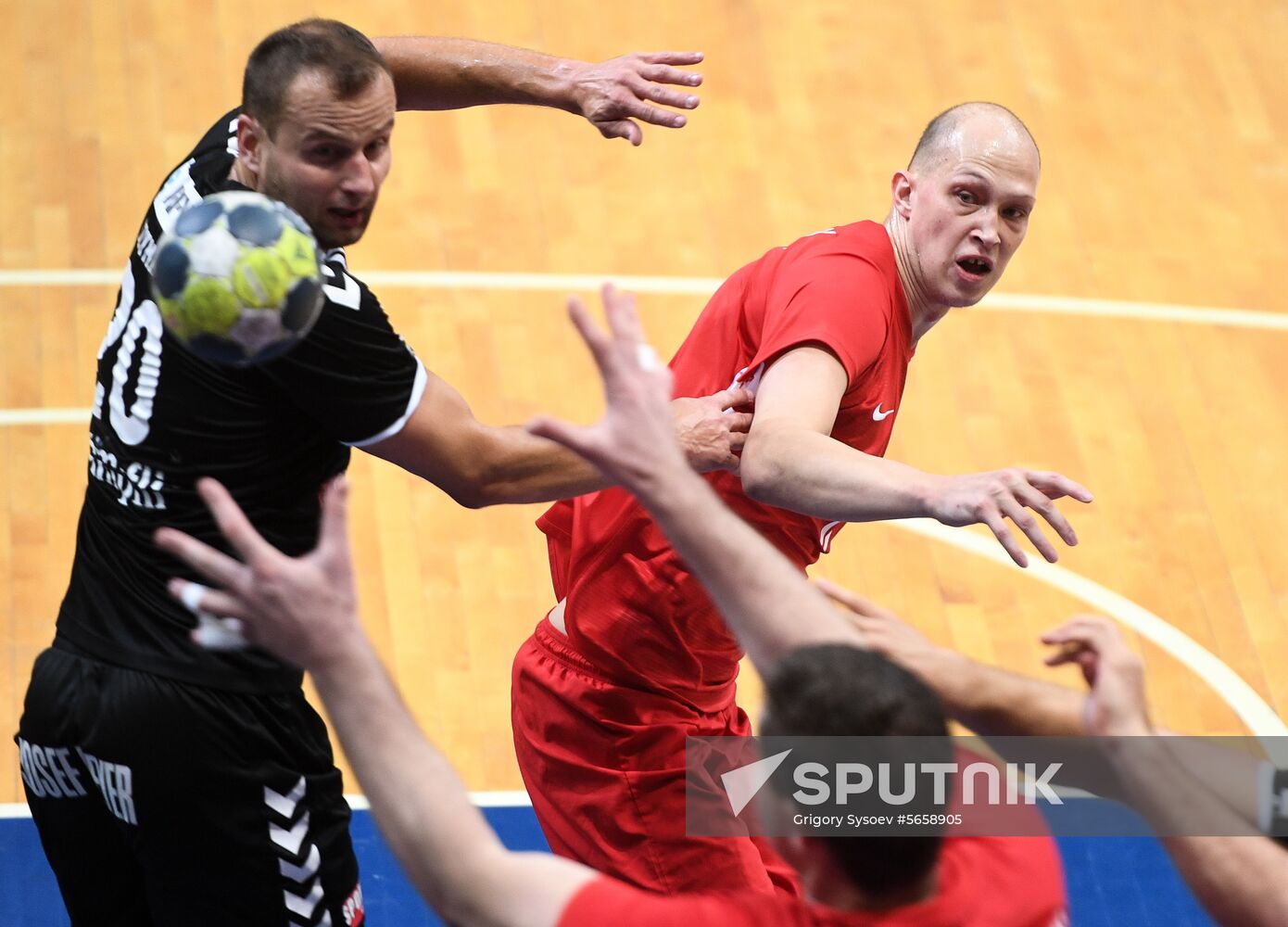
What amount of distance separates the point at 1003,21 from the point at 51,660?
784cm

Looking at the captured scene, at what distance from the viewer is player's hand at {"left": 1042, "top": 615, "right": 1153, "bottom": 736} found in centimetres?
293

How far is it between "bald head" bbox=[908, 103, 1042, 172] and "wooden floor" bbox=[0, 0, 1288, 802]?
9.48 feet

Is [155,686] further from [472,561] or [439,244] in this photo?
[439,244]

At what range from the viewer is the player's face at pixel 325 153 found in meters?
3.87

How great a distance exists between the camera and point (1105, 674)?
294 centimetres

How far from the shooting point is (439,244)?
866cm

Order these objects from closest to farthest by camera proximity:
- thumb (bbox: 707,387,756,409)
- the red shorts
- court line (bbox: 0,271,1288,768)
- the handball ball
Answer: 1. the handball ball
2. thumb (bbox: 707,387,756,409)
3. the red shorts
4. court line (bbox: 0,271,1288,768)

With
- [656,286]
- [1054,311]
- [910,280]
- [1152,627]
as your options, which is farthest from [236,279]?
[1054,311]

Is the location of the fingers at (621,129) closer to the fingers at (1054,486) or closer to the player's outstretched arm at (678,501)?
the fingers at (1054,486)

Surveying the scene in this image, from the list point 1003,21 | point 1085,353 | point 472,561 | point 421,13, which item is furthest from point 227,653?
point 1003,21

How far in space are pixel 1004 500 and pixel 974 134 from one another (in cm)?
148

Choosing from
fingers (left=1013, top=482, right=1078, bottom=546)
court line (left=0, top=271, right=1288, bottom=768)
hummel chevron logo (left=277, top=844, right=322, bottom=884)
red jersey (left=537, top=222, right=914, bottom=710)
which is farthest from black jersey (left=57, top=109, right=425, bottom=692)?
court line (left=0, top=271, right=1288, bottom=768)

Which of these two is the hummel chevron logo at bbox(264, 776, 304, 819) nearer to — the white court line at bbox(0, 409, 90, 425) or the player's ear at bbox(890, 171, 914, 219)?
the player's ear at bbox(890, 171, 914, 219)

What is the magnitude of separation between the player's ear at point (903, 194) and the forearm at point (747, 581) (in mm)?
1976
